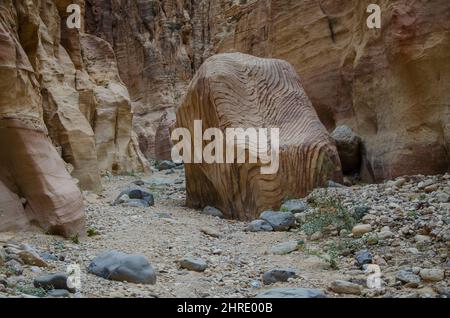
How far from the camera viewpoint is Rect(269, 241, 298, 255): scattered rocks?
6.04 metres

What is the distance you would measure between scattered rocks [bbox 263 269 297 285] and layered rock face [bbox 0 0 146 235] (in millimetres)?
2481

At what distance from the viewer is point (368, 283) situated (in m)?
4.54

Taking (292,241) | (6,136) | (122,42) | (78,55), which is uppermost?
(122,42)

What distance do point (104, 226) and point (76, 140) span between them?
4597 mm

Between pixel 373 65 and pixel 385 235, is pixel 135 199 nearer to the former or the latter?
pixel 373 65

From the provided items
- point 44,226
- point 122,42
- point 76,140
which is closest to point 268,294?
point 44,226

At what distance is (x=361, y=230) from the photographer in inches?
240

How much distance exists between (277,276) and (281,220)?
8.14 feet

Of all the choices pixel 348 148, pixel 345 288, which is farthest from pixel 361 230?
pixel 348 148

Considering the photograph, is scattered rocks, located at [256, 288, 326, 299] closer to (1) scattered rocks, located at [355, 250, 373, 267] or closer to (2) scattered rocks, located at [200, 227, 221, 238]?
(1) scattered rocks, located at [355, 250, 373, 267]

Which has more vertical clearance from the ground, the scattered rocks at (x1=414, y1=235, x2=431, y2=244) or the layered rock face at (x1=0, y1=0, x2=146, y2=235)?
the layered rock face at (x1=0, y1=0, x2=146, y2=235)

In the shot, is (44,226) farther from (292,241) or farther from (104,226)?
(292,241)

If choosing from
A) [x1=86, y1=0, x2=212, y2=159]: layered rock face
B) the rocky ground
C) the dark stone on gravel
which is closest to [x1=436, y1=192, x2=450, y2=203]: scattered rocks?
the rocky ground

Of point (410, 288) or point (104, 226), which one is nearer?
point (410, 288)
